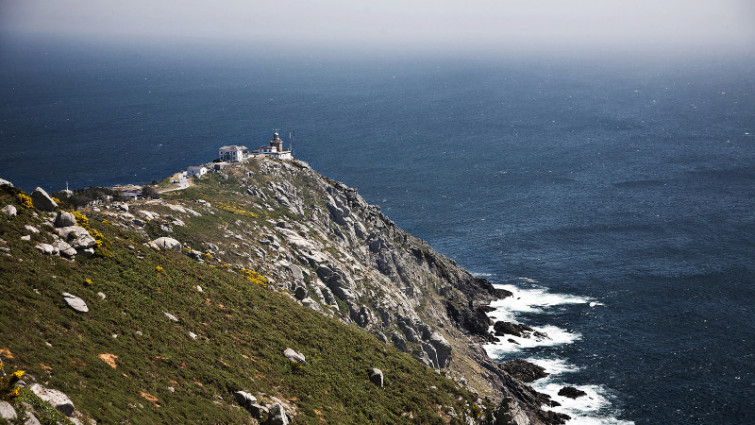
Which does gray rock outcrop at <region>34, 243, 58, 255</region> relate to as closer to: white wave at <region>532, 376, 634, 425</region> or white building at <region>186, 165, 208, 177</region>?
white building at <region>186, 165, 208, 177</region>

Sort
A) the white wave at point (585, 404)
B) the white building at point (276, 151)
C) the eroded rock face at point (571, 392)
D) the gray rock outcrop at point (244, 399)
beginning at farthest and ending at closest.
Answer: the white building at point (276, 151), the eroded rock face at point (571, 392), the white wave at point (585, 404), the gray rock outcrop at point (244, 399)

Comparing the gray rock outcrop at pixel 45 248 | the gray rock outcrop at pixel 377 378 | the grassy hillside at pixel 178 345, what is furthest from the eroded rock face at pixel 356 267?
the gray rock outcrop at pixel 45 248

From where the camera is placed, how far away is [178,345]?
1588 inches

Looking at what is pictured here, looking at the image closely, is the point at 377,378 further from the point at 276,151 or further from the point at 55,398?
the point at 276,151

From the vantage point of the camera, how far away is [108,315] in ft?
128

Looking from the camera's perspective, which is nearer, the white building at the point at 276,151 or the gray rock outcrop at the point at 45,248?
the gray rock outcrop at the point at 45,248

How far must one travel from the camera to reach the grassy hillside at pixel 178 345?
32156mm

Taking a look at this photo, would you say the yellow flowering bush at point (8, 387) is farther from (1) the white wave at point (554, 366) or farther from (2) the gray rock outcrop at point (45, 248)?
(1) the white wave at point (554, 366)

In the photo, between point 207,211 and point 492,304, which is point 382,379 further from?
point 492,304

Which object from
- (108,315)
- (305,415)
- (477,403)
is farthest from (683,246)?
(108,315)

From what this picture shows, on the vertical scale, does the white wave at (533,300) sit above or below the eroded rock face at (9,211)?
below

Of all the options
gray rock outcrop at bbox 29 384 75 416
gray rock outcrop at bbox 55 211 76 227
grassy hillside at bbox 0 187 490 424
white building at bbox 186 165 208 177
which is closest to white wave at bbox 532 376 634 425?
grassy hillside at bbox 0 187 490 424

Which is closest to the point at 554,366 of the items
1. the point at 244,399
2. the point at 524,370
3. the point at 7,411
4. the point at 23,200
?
the point at 524,370

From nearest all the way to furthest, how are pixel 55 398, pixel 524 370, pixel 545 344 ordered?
1. pixel 55 398
2. pixel 524 370
3. pixel 545 344
